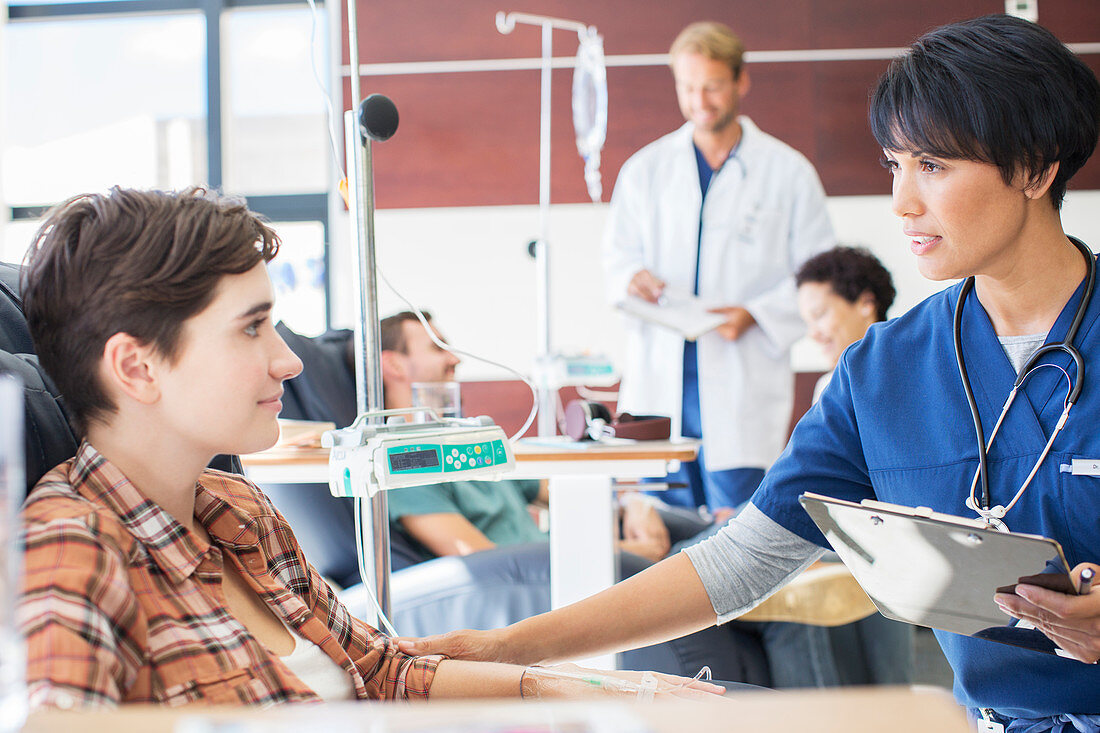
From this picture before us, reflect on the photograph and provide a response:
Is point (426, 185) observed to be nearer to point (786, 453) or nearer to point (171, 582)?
point (786, 453)

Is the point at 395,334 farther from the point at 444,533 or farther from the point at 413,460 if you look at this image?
the point at 413,460

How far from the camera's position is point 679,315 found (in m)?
2.97

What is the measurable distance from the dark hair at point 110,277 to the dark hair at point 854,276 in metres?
2.01

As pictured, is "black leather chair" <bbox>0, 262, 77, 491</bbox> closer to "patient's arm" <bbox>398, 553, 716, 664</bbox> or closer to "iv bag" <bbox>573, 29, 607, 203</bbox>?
"patient's arm" <bbox>398, 553, 716, 664</bbox>

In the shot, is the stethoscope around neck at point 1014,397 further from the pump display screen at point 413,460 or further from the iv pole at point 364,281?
the iv pole at point 364,281

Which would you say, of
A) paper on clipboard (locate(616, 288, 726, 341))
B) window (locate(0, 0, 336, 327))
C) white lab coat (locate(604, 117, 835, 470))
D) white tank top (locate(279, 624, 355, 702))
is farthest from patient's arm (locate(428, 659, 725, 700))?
window (locate(0, 0, 336, 327))

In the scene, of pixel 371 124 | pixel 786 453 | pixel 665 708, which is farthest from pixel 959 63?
pixel 665 708

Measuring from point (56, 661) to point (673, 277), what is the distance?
2837mm

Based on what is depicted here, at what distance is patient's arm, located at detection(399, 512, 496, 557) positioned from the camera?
7.04 feet

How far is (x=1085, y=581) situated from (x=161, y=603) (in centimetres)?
83

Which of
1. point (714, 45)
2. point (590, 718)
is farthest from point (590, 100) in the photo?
point (590, 718)

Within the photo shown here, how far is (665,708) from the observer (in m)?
0.54

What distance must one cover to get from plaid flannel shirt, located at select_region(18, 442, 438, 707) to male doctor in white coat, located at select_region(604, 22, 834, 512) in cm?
214

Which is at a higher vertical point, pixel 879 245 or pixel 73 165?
pixel 73 165
